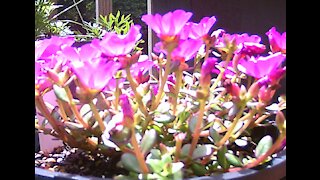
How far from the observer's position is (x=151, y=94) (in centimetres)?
53

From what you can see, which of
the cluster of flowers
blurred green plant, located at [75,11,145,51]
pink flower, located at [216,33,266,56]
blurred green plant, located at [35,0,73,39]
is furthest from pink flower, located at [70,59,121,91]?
blurred green plant, located at [75,11,145,51]

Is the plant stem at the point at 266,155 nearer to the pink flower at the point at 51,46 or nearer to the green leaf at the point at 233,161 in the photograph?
the green leaf at the point at 233,161

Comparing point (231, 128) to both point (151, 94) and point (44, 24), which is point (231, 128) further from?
point (44, 24)

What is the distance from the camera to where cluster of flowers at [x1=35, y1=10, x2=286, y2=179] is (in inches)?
16.4

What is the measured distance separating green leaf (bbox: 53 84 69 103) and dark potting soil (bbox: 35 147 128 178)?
0.28 feet

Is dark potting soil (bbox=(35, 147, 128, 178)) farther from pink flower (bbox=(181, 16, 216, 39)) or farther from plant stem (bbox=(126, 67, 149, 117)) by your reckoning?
pink flower (bbox=(181, 16, 216, 39))

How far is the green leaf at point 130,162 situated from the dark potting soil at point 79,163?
0.06m

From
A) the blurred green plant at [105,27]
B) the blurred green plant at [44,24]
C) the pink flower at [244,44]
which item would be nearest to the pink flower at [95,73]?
the pink flower at [244,44]

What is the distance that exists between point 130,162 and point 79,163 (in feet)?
0.42

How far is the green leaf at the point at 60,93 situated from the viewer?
455 mm

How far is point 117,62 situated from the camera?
44 centimetres

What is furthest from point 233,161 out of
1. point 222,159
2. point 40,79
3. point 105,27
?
point 105,27
